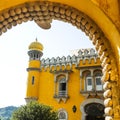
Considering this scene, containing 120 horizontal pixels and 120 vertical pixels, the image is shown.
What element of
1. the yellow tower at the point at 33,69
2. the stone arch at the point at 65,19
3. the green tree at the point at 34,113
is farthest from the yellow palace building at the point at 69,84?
the stone arch at the point at 65,19

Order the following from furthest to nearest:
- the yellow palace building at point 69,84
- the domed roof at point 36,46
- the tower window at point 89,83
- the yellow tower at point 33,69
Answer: the domed roof at point 36,46
the yellow tower at point 33,69
the tower window at point 89,83
the yellow palace building at point 69,84

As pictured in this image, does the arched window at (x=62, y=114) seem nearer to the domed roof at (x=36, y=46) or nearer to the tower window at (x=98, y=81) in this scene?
the tower window at (x=98, y=81)

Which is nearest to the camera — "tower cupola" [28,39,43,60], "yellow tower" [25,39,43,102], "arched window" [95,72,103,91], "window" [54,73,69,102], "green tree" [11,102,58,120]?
"green tree" [11,102,58,120]

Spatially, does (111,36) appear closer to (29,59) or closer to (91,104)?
(91,104)

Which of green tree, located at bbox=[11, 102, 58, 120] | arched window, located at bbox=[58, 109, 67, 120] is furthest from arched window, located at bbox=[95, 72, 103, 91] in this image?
green tree, located at bbox=[11, 102, 58, 120]

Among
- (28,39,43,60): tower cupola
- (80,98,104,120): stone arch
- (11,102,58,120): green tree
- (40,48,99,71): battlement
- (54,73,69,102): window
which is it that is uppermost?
(28,39,43,60): tower cupola

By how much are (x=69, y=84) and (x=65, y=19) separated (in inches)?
595

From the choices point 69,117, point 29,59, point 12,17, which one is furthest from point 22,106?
point 12,17

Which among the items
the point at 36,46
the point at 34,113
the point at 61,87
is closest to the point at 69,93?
the point at 61,87

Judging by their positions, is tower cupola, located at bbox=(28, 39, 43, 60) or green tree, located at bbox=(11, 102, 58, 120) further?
tower cupola, located at bbox=(28, 39, 43, 60)

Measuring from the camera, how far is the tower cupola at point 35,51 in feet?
67.4

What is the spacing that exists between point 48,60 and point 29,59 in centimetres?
167

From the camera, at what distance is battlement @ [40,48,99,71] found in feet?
61.5

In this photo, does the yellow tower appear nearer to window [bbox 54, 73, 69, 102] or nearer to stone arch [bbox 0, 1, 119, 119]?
window [bbox 54, 73, 69, 102]
